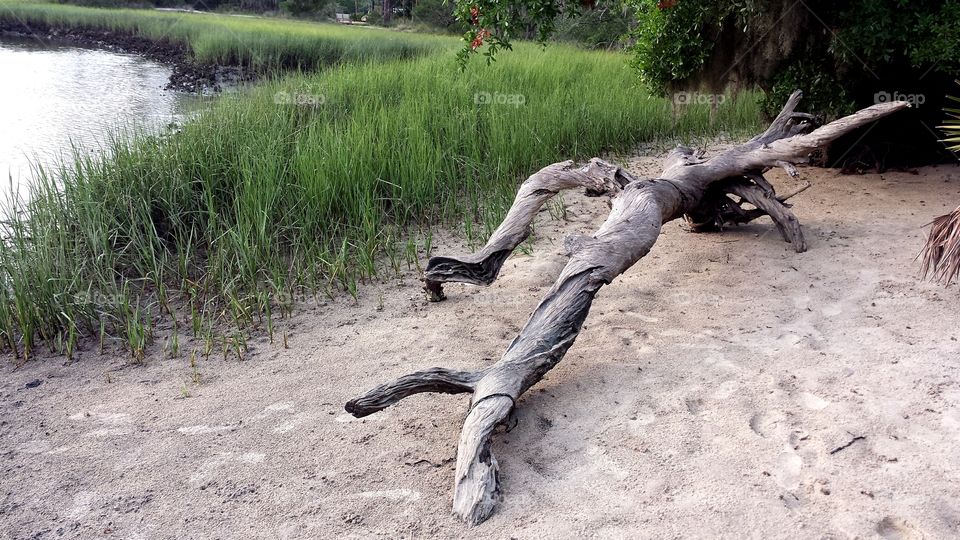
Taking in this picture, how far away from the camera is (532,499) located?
7.12 ft

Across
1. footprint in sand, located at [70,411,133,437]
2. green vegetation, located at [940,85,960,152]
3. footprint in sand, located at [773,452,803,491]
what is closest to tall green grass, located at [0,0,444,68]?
green vegetation, located at [940,85,960,152]

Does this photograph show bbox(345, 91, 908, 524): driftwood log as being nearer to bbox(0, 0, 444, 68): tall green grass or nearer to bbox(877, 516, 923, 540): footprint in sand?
bbox(877, 516, 923, 540): footprint in sand

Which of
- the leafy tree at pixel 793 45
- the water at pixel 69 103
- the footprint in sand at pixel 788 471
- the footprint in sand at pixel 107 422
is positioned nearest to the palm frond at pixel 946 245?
the footprint in sand at pixel 788 471

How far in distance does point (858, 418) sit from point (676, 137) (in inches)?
208

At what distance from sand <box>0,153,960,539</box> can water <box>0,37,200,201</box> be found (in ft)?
7.81

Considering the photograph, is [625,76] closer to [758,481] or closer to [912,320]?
[912,320]

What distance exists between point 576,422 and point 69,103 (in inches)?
368

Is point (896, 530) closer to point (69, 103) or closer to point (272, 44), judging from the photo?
point (69, 103)

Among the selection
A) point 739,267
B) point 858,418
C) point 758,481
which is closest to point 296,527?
point 758,481

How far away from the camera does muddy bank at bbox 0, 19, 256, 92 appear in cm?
1191

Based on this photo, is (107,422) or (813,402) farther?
(107,422)

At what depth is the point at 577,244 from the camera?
10.0 ft

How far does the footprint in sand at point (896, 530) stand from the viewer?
6.25ft

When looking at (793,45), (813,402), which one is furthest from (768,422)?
(793,45)
